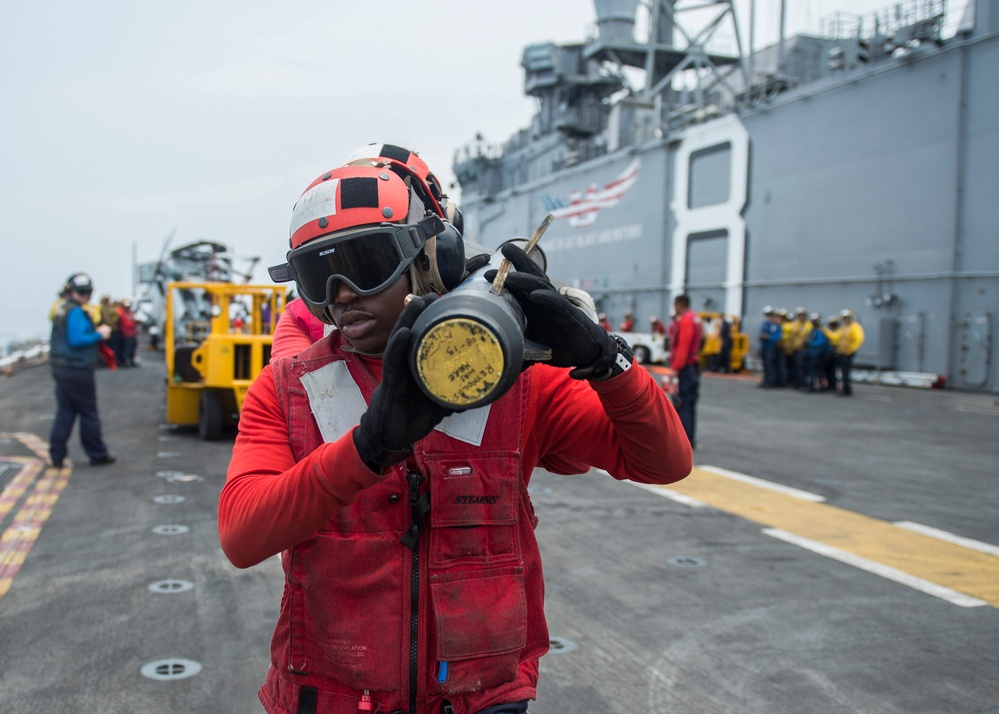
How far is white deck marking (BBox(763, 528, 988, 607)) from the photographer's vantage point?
176 inches

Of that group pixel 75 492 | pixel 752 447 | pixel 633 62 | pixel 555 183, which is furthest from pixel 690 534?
pixel 633 62

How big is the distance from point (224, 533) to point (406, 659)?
0.44 metres

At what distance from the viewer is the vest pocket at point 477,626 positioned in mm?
1557

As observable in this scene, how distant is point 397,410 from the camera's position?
129cm

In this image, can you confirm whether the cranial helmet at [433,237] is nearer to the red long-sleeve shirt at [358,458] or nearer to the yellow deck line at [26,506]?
the red long-sleeve shirt at [358,458]

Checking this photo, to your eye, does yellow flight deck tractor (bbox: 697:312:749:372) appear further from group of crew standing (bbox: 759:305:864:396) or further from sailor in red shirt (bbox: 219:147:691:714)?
sailor in red shirt (bbox: 219:147:691:714)

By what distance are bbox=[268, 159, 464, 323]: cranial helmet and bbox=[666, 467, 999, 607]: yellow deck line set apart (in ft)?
14.2

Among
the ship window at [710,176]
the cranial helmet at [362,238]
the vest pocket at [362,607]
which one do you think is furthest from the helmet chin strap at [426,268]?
the ship window at [710,176]

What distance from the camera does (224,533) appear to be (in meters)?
1.53

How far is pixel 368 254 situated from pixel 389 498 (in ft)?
1.64

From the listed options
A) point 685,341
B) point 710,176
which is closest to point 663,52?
point 710,176

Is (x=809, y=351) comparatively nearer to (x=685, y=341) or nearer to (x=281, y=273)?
(x=685, y=341)

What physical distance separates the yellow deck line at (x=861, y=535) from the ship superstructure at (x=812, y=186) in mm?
13875

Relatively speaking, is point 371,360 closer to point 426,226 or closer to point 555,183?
point 426,226
